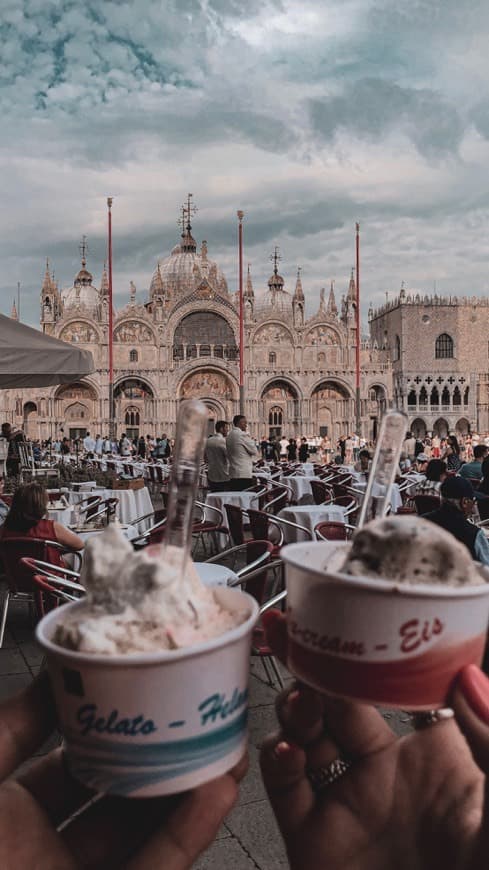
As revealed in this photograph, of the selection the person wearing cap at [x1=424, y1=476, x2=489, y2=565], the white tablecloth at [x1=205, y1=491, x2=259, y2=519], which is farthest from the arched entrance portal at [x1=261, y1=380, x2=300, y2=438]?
the person wearing cap at [x1=424, y1=476, x2=489, y2=565]

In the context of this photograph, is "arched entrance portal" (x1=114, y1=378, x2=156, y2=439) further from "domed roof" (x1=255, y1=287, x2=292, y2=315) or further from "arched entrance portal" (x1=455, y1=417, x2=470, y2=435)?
"arched entrance portal" (x1=455, y1=417, x2=470, y2=435)

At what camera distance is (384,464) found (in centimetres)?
106

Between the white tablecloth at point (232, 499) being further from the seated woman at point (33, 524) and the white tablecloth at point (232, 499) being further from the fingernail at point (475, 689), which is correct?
the fingernail at point (475, 689)

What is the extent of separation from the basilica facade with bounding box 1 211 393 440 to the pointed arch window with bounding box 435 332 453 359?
4.18m

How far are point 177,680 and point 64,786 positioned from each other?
15.6 inches

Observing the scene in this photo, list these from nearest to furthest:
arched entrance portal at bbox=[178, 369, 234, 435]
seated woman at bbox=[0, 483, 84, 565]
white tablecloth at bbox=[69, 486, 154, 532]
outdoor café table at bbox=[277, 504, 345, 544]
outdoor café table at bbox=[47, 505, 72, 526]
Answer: seated woman at bbox=[0, 483, 84, 565]
outdoor café table at bbox=[47, 505, 72, 526]
outdoor café table at bbox=[277, 504, 345, 544]
white tablecloth at bbox=[69, 486, 154, 532]
arched entrance portal at bbox=[178, 369, 234, 435]

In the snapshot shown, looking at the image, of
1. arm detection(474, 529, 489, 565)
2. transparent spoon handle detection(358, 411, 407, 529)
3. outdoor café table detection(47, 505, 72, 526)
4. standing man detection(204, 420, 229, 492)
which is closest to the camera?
transparent spoon handle detection(358, 411, 407, 529)

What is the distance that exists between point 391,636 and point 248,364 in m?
38.1

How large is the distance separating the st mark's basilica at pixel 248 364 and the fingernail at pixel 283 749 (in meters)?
35.5

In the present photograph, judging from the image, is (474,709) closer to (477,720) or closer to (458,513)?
(477,720)

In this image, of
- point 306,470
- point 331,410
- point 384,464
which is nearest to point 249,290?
point 331,410

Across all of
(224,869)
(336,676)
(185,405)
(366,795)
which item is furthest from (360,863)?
(224,869)

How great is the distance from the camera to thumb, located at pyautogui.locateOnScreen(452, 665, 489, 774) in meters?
0.74

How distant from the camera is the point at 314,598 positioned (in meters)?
0.80
